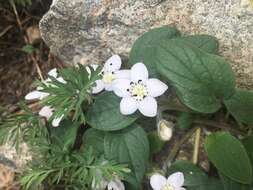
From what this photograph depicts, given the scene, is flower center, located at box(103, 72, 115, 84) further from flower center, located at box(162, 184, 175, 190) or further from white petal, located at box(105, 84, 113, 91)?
flower center, located at box(162, 184, 175, 190)

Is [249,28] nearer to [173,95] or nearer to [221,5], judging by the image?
[221,5]

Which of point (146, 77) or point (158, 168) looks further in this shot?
point (158, 168)

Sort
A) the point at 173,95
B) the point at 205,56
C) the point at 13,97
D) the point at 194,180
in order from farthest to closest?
the point at 13,97 → the point at 173,95 → the point at 194,180 → the point at 205,56

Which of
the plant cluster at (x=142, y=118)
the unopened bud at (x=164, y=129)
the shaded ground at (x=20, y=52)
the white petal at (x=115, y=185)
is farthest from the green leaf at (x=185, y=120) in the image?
the shaded ground at (x=20, y=52)

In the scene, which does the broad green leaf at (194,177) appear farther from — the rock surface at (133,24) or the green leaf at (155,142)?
the rock surface at (133,24)

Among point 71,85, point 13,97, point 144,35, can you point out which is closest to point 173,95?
point 144,35

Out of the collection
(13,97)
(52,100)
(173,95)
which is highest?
(52,100)

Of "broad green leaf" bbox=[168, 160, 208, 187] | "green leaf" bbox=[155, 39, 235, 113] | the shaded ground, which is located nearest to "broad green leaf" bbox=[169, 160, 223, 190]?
"broad green leaf" bbox=[168, 160, 208, 187]
